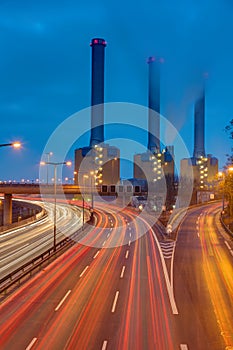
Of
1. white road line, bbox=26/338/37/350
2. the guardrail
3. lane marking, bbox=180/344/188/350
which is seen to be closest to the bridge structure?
the guardrail

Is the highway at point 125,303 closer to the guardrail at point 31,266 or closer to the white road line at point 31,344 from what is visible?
the white road line at point 31,344

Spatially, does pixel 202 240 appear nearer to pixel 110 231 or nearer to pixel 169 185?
pixel 110 231

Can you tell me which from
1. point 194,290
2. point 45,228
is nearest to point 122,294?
point 194,290

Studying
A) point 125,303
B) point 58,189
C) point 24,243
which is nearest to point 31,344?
point 125,303

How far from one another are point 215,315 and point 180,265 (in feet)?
44.7

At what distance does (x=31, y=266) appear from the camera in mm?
32000

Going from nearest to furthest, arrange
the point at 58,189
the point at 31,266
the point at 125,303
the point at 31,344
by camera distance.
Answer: the point at 31,344
the point at 125,303
the point at 31,266
the point at 58,189

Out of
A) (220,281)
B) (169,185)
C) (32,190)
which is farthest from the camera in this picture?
(169,185)

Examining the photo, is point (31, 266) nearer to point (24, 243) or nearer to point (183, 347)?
A: point (24, 243)

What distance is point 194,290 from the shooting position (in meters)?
25.8

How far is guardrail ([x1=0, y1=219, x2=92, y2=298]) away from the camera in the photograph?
86.1 ft

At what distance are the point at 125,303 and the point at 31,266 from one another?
40.0 ft

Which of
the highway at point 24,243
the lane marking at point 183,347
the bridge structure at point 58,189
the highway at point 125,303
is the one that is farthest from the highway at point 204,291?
the bridge structure at point 58,189

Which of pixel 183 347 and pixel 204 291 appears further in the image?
pixel 204 291
